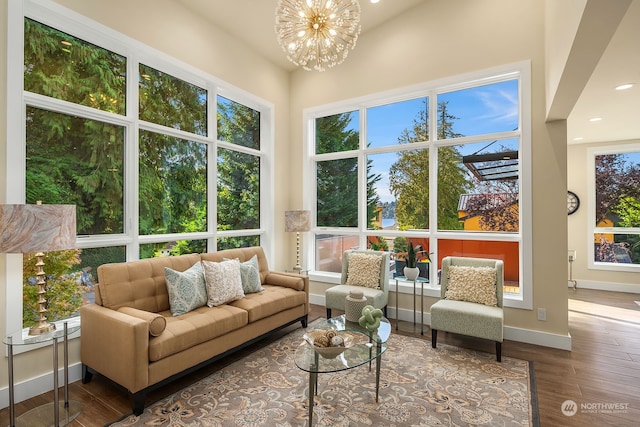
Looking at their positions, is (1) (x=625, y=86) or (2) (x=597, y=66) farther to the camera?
(1) (x=625, y=86)

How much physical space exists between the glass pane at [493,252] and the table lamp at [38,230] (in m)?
3.97

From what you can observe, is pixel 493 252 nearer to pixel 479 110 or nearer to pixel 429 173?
pixel 429 173

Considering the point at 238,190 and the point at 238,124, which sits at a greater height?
the point at 238,124

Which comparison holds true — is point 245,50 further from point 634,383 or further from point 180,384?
point 634,383

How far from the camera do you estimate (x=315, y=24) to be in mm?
2725

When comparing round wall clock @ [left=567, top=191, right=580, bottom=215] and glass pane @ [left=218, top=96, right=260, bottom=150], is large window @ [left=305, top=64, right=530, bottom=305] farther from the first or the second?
round wall clock @ [left=567, top=191, right=580, bottom=215]

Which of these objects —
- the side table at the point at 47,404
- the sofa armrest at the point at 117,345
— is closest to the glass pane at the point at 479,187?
the sofa armrest at the point at 117,345

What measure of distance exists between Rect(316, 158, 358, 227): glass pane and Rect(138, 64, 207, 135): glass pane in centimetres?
202

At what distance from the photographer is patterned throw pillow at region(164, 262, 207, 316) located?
293 cm

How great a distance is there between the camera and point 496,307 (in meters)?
3.30

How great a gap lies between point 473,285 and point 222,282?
273cm

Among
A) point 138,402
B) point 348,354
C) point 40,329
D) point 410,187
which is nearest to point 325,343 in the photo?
point 348,354

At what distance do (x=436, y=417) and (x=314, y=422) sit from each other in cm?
87

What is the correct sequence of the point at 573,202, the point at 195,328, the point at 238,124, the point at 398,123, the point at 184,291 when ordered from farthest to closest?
the point at 573,202 < the point at 238,124 < the point at 398,123 < the point at 184,291 < the point at 195,328
